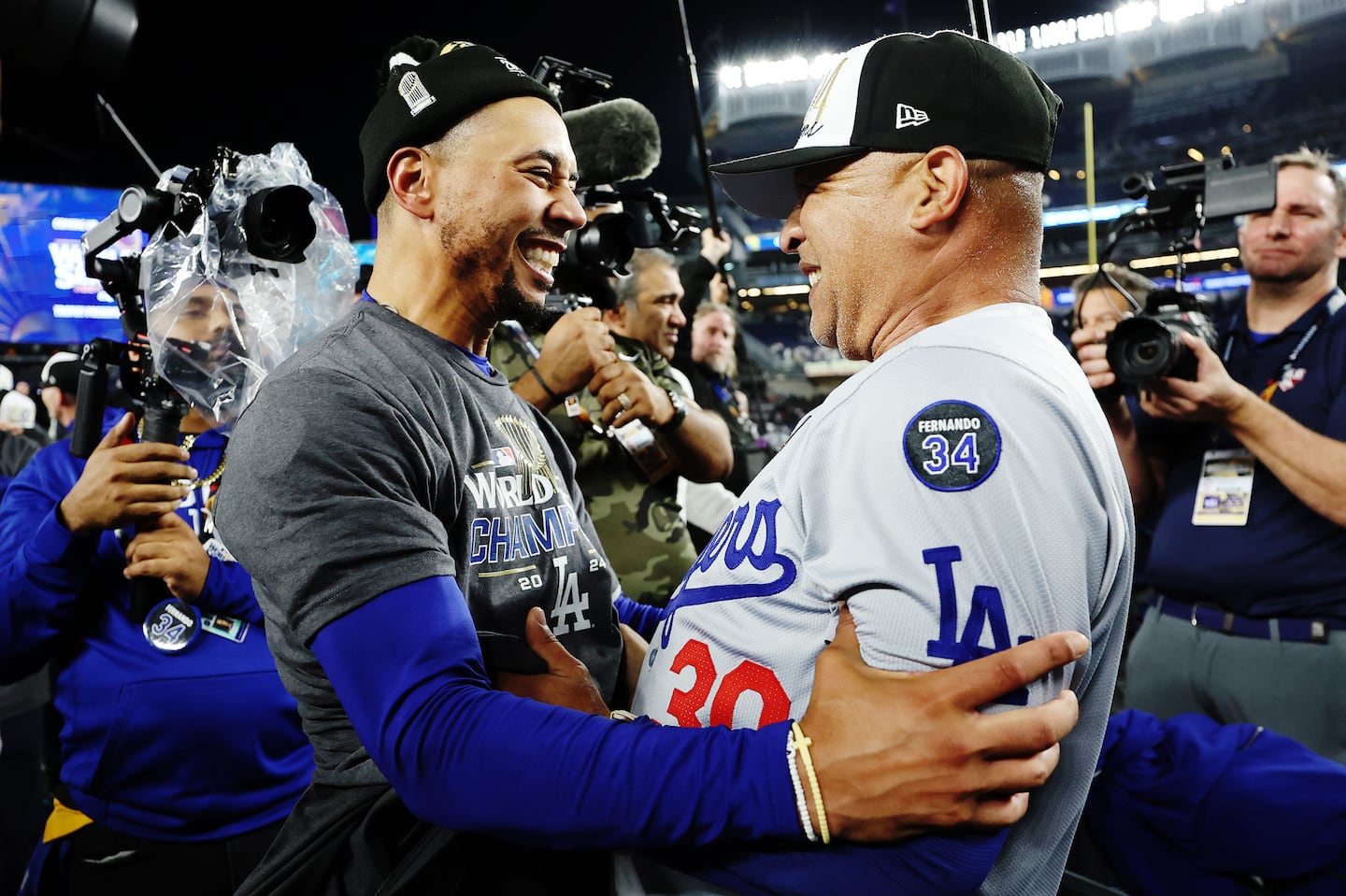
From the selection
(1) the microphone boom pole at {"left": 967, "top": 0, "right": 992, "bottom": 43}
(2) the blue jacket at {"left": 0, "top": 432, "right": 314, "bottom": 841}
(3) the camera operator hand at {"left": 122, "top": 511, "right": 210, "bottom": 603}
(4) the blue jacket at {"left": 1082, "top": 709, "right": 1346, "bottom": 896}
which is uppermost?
(1) the microphone boom pole at {"left": 967, "top": 0, "right": 992, "bottom": 43}

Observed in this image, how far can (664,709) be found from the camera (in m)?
0.98

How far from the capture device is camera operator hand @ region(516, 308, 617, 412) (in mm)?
2135

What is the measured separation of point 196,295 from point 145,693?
746mm

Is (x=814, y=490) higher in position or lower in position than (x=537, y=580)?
higher

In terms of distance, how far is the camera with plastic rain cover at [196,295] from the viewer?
5.00 feet

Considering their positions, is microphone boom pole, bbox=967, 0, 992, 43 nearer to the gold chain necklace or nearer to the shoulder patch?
the shoulder patch

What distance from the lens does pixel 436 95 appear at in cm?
130

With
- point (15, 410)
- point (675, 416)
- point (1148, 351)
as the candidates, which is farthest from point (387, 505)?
point (15, 410)

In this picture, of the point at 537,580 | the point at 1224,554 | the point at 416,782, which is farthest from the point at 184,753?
the point at 1224,554

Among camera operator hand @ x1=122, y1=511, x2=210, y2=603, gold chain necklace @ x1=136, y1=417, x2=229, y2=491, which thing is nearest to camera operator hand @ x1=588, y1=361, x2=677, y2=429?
gold chain necklace @ x1=136, y1=417, x2=229, y2=491

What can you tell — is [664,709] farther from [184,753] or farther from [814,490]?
[184,753]

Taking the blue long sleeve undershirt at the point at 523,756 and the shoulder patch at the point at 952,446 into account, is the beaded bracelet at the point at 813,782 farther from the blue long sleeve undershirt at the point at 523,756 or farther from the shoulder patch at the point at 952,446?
the shoulder patch at the point at 952,446

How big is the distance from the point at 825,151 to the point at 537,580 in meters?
0.67

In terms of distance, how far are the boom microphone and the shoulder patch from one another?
1.85 m
